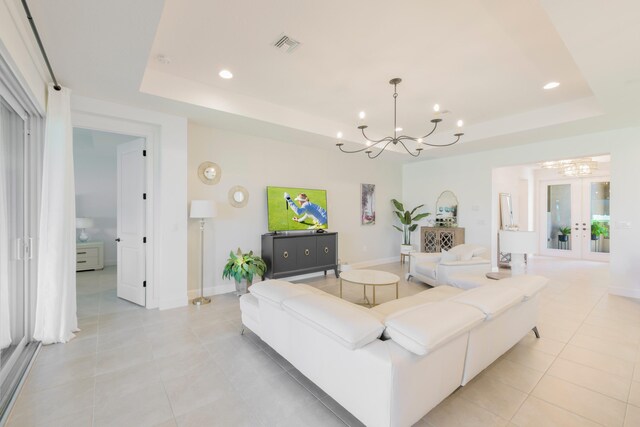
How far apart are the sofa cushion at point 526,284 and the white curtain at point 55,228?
4.20 metres

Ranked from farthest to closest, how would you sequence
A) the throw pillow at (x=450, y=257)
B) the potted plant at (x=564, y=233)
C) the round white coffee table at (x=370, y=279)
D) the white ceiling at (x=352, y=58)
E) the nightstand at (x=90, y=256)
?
1. the potted plant at (x=564, y=233)
2. the nightstand at (x=90, y=256)
3. the throw pillow at (x=450, y=257)
4. the round white coffee table at (x=370, y=279)
5. the white ceiling at (x=352, y=58)

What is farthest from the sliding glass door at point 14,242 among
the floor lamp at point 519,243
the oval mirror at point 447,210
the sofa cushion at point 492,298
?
the oval mirror at point 447,210

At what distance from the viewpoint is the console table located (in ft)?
15.7

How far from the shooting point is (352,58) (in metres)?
2.96

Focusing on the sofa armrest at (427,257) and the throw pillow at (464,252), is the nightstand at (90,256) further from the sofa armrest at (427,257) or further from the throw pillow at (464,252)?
the throw pillow at (464,252)

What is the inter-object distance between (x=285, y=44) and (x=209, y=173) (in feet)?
8.08

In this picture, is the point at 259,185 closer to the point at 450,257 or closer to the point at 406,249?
the point at 450,257

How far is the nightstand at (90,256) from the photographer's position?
6.20 metres

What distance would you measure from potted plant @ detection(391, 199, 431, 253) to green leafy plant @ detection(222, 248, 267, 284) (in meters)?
4.03

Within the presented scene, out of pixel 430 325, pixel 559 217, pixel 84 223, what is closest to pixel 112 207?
pixel 84 223

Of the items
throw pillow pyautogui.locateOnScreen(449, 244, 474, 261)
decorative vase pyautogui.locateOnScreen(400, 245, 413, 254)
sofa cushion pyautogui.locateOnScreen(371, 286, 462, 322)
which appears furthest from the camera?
decorative vase pyautogui.locateOnScreen(400, 245, 413, 254)

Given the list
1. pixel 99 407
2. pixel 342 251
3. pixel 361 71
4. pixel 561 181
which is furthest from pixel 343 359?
pixel 561 181

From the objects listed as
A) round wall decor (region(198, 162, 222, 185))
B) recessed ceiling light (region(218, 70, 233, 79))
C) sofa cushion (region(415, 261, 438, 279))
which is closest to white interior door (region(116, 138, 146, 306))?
round wall decor (region(198, 162, 222, 185))

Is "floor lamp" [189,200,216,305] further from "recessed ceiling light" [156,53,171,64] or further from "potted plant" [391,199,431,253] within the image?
"potted plant" [391,199,431,253]
